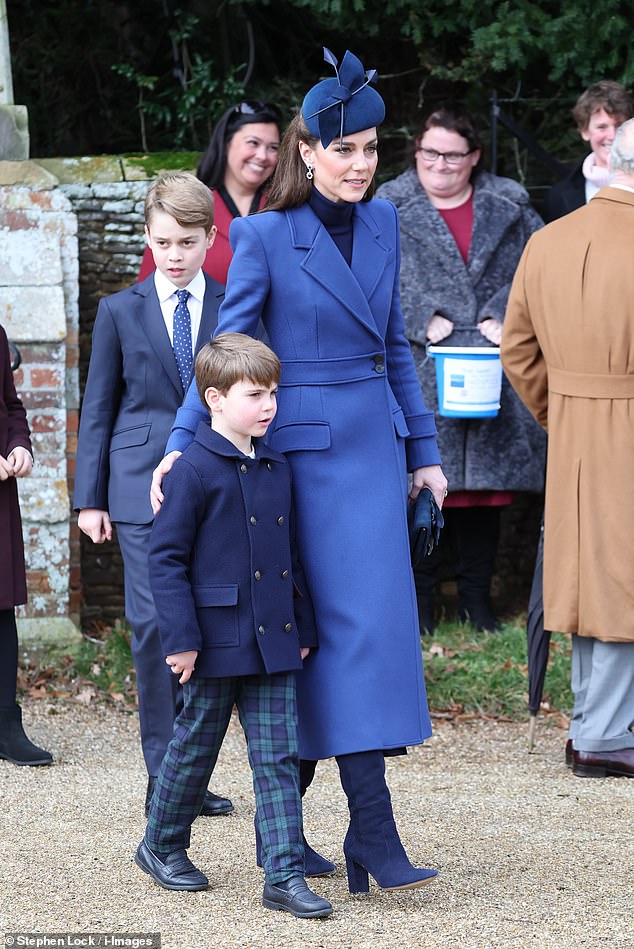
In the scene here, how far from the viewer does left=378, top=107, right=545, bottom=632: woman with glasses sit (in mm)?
6137

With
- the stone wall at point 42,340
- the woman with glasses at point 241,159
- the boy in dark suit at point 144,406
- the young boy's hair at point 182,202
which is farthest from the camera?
the stone wall at point 42,340

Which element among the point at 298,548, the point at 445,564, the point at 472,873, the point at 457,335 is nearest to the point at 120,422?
the point at 298,548

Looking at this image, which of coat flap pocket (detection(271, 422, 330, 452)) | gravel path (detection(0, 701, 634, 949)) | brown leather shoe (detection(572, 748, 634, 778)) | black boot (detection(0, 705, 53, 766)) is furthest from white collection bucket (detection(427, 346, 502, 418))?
coat flap pocket (detection(271, 422, 330, 452))

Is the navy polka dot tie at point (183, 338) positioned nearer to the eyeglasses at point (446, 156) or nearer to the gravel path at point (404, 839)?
the gravel path at point (404, 839)

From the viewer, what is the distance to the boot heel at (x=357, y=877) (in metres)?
3.55

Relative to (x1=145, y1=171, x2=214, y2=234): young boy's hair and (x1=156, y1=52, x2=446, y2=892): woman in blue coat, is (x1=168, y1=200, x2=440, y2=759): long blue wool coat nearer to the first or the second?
(x1=156, y1=52, x2=446, y2=892): woman in blue coat

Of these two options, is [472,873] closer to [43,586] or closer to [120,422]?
[120,422]

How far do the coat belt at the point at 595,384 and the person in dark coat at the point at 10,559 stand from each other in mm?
1756

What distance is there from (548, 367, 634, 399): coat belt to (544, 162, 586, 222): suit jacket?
69.5 inches

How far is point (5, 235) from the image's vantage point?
607 cm

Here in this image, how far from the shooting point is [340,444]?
3.54 m

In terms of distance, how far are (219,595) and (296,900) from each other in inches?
27.7

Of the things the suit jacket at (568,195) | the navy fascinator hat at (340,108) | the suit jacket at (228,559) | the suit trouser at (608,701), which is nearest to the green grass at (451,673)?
the suit trouser at (608,701)

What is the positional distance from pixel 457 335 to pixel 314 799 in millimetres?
2306
